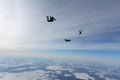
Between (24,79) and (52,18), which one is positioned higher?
(52,18)

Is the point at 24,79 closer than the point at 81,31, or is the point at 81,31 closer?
the point at 81,31

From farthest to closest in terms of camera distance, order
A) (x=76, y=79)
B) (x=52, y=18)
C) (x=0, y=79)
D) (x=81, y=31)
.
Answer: (x=76, y=79) → (x=0, y=79) → (x=81, y=31) → (x=52, y=18)

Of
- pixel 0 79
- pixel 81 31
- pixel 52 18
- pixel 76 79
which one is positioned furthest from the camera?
pixel 76 79

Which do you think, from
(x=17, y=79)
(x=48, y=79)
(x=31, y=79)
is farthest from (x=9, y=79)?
(x=48, y=79)

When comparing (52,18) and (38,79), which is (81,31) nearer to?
(52,18)

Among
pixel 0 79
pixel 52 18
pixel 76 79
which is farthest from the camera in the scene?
pixel 76 79

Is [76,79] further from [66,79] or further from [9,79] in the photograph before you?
[9,79]

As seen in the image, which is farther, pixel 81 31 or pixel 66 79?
pixel 66 79

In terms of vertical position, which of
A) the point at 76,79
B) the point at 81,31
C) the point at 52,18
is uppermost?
the point at 52,18

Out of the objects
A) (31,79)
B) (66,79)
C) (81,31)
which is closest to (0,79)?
(31,79)
